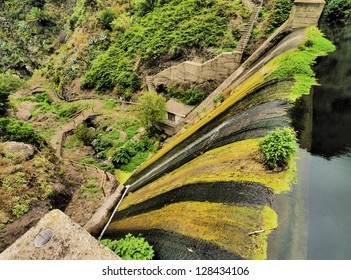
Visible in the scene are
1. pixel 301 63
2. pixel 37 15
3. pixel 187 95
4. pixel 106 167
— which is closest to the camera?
pixel 301 63

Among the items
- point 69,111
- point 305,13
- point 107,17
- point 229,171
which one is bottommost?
point 69,111

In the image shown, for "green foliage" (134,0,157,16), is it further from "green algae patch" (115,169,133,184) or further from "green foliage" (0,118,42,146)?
"green algae patch" (115,169,133,184)

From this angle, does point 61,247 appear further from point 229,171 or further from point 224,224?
point 229,171

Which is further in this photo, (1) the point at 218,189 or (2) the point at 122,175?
(2) the point at 122,175

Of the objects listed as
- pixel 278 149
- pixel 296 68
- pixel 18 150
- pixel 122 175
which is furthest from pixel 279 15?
pixel 18 150

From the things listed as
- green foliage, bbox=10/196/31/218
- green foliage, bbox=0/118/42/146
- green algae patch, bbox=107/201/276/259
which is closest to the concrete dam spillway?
green algae patch, bbox=107/201/276/259

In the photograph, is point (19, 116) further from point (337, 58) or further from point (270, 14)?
point (337, 58)

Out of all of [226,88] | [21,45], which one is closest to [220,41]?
[226,88]
